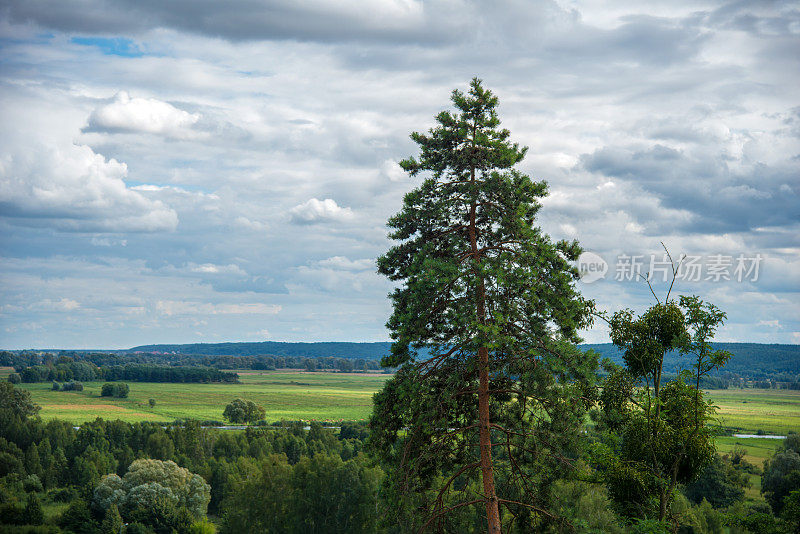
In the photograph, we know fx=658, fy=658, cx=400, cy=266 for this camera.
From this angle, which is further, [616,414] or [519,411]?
[519,411]

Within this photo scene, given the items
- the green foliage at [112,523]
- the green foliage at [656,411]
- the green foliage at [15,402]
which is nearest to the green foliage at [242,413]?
the green foliage at [15,402]

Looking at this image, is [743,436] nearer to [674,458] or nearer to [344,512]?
[344,512]

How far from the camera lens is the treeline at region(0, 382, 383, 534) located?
53500 millimetres

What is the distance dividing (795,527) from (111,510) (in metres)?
71.9

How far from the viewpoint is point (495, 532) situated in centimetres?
1981

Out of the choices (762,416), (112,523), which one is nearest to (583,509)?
(112,523)

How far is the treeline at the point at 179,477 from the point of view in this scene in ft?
176

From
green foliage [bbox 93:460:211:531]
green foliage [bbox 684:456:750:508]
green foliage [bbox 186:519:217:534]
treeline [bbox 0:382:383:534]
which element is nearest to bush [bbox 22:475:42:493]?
treeline [bbox 0:382:383:534]

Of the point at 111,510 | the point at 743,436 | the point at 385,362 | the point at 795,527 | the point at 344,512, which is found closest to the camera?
the point at 795,527

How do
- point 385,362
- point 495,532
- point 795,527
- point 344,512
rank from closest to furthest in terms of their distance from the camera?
point 795,527, point 495,532, point 385,362, point 344,512

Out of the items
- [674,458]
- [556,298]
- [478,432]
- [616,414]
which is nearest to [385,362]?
[478,432]

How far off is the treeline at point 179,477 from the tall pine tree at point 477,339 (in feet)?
9.37

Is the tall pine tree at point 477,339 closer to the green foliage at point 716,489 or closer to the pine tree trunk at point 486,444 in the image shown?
the pine tree trunk at point 486,444

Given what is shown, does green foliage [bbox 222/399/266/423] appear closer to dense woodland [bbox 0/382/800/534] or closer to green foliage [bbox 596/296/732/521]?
dense woodland [bbox 0/382/800/534]
